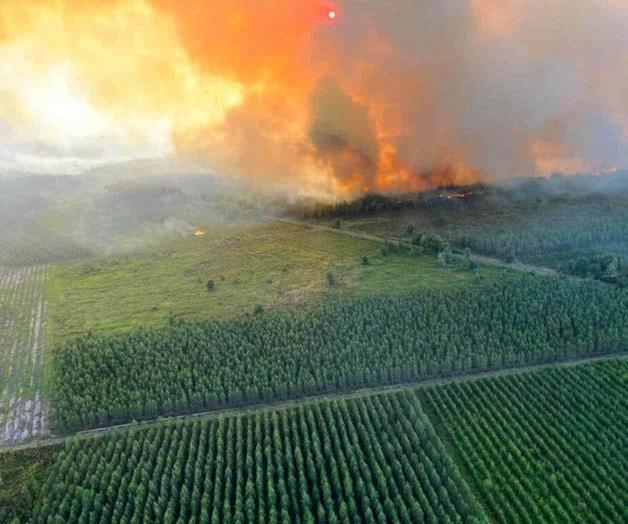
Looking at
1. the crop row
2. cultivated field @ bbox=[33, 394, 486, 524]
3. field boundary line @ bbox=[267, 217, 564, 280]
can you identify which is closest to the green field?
cultivated field @ bbox=[33, 394, 486, 524]

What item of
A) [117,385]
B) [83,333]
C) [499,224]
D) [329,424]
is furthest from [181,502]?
[499,224]

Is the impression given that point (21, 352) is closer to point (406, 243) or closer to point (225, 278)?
point (225, 278)

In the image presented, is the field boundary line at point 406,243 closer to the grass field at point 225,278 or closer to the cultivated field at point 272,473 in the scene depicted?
the grass field at point 225,278

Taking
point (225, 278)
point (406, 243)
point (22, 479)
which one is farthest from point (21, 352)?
point (406, 243)

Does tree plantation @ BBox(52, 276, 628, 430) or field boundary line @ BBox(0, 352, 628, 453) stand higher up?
tree plantation @ BBox(52, 276, 628, 430)

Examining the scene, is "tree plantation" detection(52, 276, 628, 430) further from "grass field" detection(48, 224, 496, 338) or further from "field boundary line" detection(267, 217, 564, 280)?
"field boundary line" detection(267, 217, 564, 280)

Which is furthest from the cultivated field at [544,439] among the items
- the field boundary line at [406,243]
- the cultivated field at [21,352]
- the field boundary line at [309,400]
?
the cultivated field at [21,352]

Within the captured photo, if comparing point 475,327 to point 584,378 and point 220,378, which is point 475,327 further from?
point 220,378
